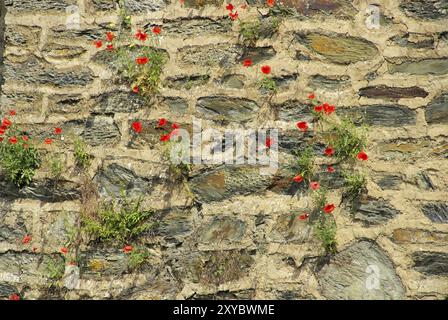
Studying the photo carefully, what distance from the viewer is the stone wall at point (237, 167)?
3.42 meters

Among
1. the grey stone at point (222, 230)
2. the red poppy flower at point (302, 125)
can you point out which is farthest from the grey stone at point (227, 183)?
the red poppy flower at point (302, 125)

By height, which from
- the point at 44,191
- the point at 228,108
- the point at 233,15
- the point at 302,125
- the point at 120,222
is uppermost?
the point at 233,15

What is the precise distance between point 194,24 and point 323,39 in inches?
32.9

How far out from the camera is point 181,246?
3.52 meters

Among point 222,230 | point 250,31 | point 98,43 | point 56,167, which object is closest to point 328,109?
point 250,31

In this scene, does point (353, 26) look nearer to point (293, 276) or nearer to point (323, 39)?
point (323, 39)

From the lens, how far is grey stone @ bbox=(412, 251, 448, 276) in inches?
132

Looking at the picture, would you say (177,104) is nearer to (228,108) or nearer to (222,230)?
(228,108)

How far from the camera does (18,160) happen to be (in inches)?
142

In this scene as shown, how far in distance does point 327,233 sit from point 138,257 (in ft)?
3.79

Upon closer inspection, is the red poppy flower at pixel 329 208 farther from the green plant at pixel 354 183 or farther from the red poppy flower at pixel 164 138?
the red poppy flower at pixel 164 138

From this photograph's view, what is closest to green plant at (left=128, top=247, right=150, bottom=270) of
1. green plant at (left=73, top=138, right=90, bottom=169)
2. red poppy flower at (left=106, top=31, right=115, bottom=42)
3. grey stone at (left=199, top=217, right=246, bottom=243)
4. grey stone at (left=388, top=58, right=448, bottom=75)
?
grey stone at (left=199, top=217, right=246, bottom=243)

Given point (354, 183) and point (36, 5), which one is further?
point (36, 5)
